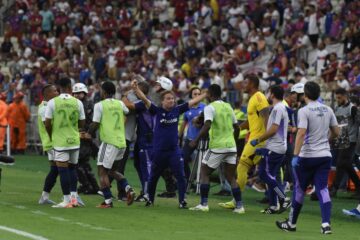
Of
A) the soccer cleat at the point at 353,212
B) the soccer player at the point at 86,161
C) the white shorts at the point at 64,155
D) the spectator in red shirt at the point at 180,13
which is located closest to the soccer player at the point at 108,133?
the white shorts at the point at 64,155

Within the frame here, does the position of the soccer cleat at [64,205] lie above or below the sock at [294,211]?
below

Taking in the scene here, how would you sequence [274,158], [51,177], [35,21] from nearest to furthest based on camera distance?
1. [274,158]
2. [51,177]
3. [35,21]

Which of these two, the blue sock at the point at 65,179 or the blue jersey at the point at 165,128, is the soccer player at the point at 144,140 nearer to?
the blue jersey at the point at 165,128

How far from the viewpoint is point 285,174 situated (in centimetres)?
2327

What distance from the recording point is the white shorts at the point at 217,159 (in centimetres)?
1856

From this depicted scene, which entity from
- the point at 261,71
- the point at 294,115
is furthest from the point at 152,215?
the point at 261,71

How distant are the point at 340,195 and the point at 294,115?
216 centimetres

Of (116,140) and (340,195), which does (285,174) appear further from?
(116,140)

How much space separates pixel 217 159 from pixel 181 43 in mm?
20100

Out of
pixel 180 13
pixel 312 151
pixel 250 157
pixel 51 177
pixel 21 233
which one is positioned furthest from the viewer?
pixel 180 13

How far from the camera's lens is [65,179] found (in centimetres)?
1819

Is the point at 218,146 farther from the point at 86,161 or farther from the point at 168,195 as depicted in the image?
the point at 86,161

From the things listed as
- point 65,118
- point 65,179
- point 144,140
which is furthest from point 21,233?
point 144,140

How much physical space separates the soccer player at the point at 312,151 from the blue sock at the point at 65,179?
4.05m
